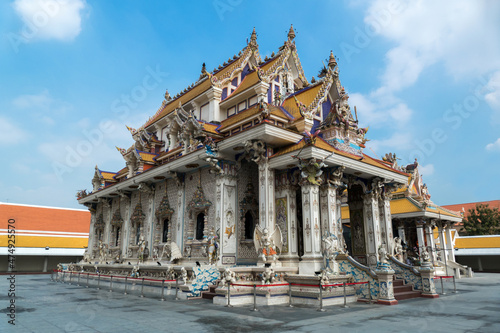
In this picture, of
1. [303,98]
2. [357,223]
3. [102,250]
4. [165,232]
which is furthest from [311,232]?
[102,250]

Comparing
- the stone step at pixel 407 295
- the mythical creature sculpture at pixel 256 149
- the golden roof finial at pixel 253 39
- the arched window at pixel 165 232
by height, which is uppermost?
the golden roof finial at pixel 253 39

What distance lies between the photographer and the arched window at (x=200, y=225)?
17.2 m

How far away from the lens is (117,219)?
24.9 m

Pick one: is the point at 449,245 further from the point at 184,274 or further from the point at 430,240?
the point at 184,274

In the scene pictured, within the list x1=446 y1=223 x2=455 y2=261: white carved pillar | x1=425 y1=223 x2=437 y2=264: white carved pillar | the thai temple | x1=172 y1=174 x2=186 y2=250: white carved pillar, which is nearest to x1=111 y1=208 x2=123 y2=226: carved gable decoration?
the thai temple

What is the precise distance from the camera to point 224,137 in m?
16.4

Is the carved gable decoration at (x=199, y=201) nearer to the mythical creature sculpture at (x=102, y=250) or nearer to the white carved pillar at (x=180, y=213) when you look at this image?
the white carved pillar at (x=180, y=213)

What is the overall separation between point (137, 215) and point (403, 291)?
15.7m

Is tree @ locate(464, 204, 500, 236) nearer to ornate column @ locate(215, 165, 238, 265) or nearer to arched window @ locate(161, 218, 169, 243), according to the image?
ornate column @ locate(215, 165, 238, 265)

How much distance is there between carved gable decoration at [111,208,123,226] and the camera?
2475cm

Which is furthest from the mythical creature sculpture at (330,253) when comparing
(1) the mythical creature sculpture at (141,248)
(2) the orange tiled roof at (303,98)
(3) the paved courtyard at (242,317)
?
(1) the mythical creature sculpture at (141,248)

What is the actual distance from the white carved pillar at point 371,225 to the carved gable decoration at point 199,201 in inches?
308

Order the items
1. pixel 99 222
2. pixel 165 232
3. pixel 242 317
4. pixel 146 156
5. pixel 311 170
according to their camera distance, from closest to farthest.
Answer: pixel 242 317 → pixel 311 170 → pixel 165 232 → pixel 146 156 → pixel 99 222

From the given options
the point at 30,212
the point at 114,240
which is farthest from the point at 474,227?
the point at 30,212
